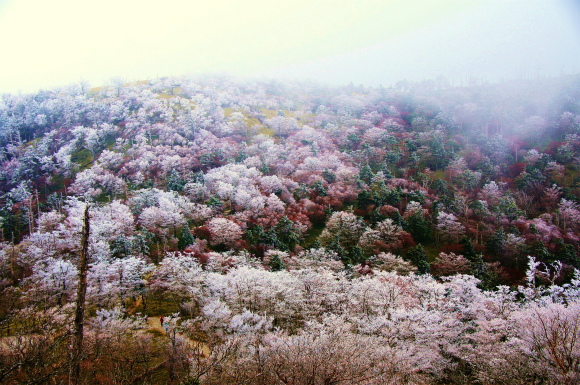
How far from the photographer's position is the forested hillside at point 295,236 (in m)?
18.7

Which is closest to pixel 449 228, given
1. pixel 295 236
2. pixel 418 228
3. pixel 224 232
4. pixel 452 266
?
pixel 418 228

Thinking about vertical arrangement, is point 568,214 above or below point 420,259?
above

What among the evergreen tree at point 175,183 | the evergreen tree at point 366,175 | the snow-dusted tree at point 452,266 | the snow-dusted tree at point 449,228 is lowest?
the snow-dusted tree at point 452,266

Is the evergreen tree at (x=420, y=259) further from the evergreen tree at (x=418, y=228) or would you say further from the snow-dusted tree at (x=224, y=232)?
the snow-dusted tree at (x=224, y=232)

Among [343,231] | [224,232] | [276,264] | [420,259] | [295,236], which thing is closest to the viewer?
[276,264]

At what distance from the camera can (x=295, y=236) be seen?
51.8 metres

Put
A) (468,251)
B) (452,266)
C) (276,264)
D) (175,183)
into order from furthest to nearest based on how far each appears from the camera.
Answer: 1. (175,183)
2. (468,251)
3. (452,266)
4. (276,264)

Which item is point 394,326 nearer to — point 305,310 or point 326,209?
point 305,310

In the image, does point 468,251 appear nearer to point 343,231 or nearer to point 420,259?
point 420,259

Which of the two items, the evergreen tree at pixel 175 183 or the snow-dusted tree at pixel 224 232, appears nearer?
the snow-dusted tree at pixel 224 232

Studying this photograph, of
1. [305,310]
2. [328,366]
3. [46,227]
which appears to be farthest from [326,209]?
[46,227]

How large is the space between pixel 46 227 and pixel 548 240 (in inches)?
3723

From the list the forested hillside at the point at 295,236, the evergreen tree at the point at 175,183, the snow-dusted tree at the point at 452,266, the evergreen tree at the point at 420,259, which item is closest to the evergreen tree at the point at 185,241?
the forested hillside at the point at 295,236

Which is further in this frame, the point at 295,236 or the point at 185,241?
the point at 295,236
